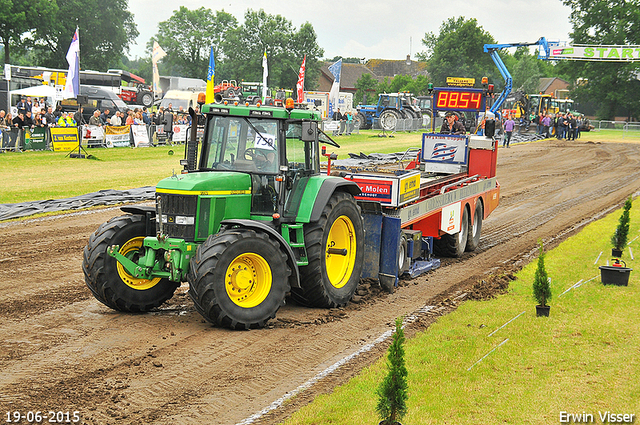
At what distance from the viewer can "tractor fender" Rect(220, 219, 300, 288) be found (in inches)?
292

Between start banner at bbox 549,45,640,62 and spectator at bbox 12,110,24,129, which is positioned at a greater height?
start banner at bbox 549,45,640,62

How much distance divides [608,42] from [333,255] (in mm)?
66401

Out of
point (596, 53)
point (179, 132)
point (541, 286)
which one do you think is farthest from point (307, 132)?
point (596, 53)

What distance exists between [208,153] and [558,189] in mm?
17216

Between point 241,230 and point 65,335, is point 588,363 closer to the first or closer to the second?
point 241,230

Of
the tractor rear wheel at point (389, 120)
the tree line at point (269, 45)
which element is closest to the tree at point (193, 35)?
the tree line at point (269, 45)

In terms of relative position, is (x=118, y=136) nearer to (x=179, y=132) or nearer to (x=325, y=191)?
(x=179, y=132)

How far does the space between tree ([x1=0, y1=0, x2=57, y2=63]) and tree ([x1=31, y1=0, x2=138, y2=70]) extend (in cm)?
68

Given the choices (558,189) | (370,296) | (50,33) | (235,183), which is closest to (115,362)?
(235,183)

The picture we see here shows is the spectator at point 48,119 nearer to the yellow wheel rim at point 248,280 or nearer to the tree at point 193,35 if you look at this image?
the yellow wheel rim at point 248,280

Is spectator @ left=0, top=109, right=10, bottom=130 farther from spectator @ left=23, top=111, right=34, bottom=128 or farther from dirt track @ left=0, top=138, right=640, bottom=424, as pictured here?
dirt track @ left=0, top=138, right=640, bottom=424

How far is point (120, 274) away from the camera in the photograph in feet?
26.2

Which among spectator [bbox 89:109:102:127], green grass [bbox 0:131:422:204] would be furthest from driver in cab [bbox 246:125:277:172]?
spectator [bbox 89:109:102:127]

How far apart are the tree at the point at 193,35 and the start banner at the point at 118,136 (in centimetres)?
5372
